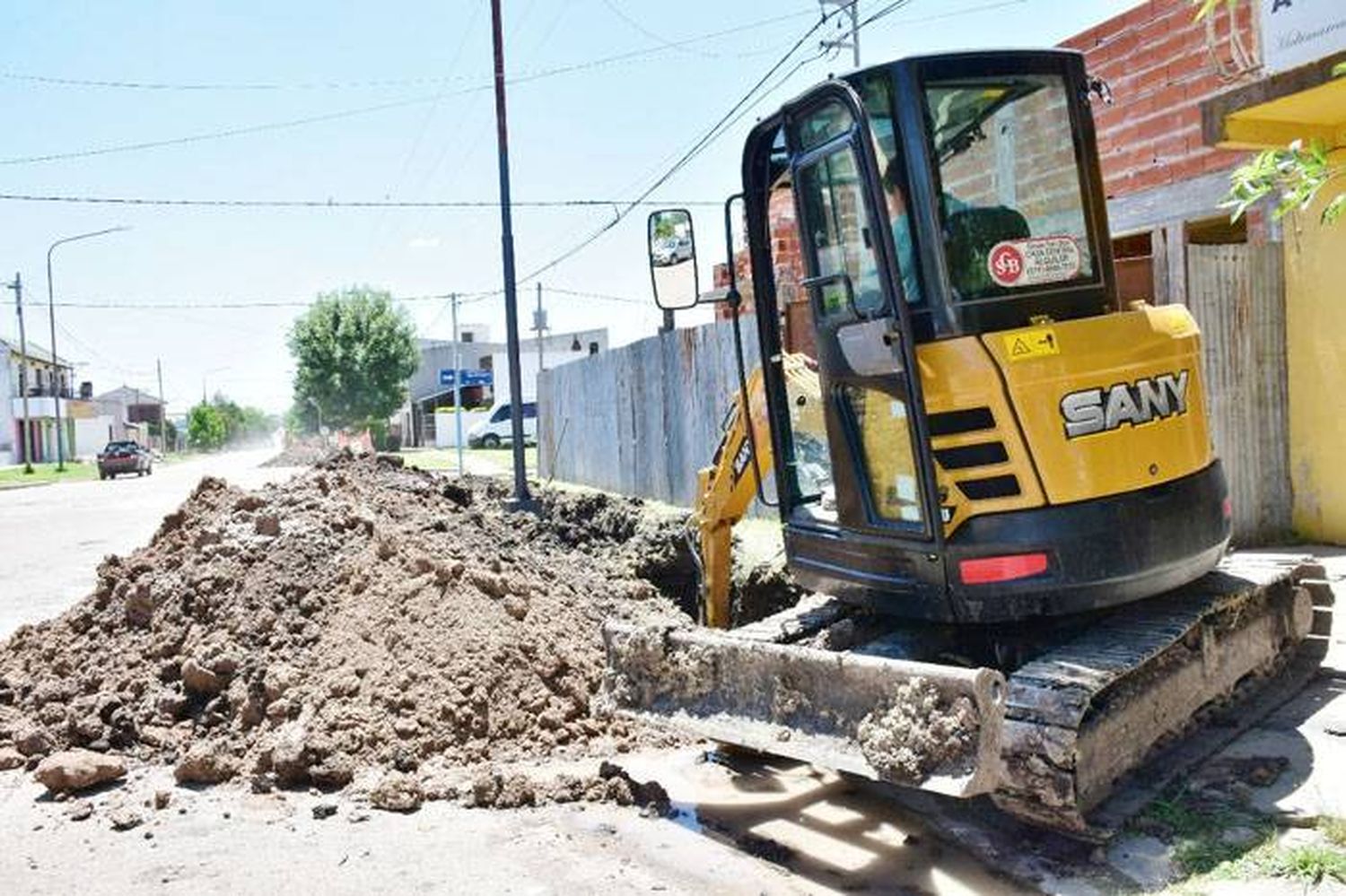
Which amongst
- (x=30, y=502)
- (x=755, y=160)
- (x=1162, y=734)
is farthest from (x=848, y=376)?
(x=30, y=502)

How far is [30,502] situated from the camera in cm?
2911

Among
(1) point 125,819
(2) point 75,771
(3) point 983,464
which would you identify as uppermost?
(3) point 983,464

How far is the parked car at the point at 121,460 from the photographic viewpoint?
44.4 meters

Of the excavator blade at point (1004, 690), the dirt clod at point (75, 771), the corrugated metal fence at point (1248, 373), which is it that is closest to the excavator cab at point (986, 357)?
the excavator blade at point (1004, 690)

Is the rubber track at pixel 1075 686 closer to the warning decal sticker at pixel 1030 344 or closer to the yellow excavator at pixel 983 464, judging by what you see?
the yellow excavator at pixel 983 464

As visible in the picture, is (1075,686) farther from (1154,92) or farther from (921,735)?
(1154,92)

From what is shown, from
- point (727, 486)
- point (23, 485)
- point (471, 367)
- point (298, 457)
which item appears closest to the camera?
point (727, 486)

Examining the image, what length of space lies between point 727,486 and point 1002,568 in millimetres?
2122

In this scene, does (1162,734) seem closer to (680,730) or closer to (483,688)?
(680,730)

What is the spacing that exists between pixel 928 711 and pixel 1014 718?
0.31m

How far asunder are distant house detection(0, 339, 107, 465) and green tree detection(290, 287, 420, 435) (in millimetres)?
11337

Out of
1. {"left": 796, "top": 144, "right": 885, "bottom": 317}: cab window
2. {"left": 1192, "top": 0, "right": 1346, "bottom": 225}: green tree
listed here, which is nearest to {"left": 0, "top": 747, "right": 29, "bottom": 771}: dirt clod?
{"left": 796, "top": 144, "right": 885, "bottom": 317}: cab window

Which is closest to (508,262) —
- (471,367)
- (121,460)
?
(121,460)

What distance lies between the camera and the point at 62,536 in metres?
18.2
